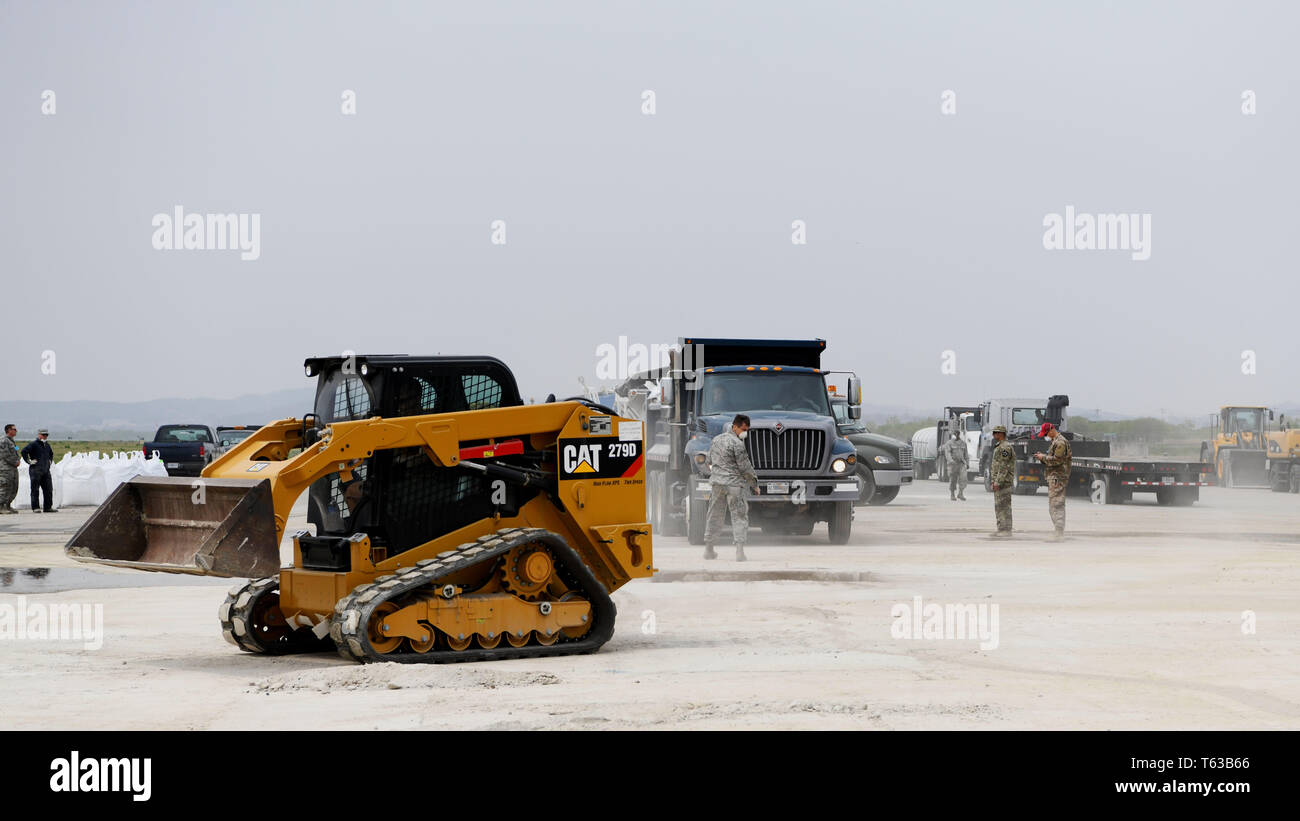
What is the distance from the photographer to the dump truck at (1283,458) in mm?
40625

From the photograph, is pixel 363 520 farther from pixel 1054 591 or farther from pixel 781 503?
pixel 781 503

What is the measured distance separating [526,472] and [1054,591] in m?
7.15

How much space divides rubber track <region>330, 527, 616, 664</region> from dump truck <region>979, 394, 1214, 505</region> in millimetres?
19321

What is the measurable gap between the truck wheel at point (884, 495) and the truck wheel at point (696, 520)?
460 inches

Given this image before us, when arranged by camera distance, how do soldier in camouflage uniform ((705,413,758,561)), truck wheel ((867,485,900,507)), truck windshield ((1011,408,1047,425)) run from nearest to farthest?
soldier in camouflage uniform ((705,413,758,561)) < truck wheel ((867,485,900,507)) < truck windshield ((1011,408,1047,425))

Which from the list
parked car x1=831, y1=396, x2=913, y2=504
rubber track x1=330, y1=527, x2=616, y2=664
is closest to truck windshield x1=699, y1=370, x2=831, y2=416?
parked car x1=831, y1=396, x2=913, y2=504

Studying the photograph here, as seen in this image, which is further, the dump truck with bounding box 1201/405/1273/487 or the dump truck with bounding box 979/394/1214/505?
the dump truck with bounding box 1201/405/1273/487

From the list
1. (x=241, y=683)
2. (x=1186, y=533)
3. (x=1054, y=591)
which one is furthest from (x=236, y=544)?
(x=1186, y=533)

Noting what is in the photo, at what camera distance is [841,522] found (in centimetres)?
2236

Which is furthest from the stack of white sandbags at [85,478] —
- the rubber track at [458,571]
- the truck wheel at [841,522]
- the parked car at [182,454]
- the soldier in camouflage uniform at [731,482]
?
the rubber track at [458,571]

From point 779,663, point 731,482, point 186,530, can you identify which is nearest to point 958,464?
point 731,482

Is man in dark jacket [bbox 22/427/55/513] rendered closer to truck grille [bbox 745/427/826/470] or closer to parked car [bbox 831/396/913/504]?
truck grille [bbox 745/427/826/470]

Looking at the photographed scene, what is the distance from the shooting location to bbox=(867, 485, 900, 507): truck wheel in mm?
33219

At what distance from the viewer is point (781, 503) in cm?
2238
